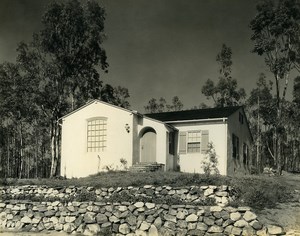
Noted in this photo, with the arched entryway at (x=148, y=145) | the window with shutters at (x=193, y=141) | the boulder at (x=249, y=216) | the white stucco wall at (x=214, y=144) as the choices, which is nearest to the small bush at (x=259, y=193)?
the boulder at (x=249, y=216)

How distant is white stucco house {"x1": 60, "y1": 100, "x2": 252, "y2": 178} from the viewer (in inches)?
952

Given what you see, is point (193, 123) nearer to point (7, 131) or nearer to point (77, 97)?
point (77, 97)

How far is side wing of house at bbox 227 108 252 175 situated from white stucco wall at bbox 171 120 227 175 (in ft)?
1.72

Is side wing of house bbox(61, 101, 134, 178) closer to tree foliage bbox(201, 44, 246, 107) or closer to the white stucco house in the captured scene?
the white stucco house

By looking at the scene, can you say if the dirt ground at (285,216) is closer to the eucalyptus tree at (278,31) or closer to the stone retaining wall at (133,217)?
the stone retaining wall at (133,217)

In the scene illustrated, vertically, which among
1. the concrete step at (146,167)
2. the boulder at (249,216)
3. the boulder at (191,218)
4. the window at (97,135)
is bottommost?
the boulder at (191,218)

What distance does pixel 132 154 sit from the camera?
23859 millimetres

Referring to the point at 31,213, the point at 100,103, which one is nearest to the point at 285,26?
the point at 100,103

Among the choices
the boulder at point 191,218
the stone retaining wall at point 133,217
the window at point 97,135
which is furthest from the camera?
the window at point 97,135

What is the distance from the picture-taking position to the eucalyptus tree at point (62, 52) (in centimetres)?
3303

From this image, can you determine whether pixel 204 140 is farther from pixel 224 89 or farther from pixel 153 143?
pixel 224 89

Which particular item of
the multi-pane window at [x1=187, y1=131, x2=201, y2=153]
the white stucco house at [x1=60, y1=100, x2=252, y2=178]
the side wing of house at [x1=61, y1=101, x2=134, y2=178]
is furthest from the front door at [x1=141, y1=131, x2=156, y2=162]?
the multi-pane window at [x1=187, y1=131, x2=201, y2=153]

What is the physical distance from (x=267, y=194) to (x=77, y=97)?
24.5m

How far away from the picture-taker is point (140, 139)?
24.6m
